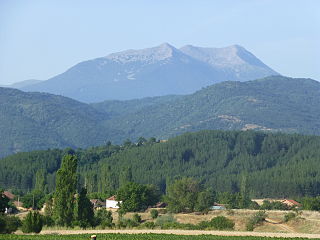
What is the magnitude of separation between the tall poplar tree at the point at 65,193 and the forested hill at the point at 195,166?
5390cm

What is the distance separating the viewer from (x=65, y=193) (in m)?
71.6

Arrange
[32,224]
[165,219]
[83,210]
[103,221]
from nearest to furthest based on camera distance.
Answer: [32,224] < [83,210] < [103,221] < [165,219]

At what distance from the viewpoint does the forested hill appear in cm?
13862

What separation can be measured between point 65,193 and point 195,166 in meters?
111

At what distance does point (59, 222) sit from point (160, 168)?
103m

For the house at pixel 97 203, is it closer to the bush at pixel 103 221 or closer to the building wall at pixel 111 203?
the building wall at pixel 111 203

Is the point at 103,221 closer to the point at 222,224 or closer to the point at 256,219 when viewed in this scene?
the point at 222,224

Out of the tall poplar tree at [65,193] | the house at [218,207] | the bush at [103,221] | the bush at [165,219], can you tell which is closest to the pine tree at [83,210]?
the tall poplar tree at [65,193]

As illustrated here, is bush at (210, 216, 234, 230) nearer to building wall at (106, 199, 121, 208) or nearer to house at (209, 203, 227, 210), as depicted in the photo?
house at (209, 203, 227, 210)

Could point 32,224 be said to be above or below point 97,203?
above

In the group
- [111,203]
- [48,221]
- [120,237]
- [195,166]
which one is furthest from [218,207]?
[195,166]

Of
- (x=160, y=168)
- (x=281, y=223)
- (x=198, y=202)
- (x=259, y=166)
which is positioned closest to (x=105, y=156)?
(x=160, y=168)

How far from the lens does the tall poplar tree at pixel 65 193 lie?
2771 inches

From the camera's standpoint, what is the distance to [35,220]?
59.1m
